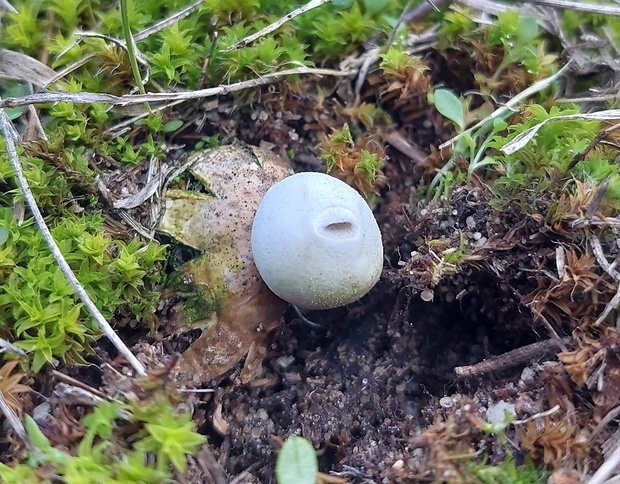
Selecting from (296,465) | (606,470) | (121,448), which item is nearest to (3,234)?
(121,448)

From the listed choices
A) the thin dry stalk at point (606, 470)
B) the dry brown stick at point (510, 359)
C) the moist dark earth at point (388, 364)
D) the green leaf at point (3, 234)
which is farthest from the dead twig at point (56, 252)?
the thin dry stalk at point (606, 470)

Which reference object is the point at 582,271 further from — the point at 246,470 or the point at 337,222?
the point at 246,470

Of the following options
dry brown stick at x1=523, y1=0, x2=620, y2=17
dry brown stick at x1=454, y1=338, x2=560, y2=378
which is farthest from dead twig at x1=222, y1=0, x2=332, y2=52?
dry brown stick at x1=454, y1=338, x2=560, y2=378

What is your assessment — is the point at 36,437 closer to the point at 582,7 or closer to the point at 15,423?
the point at 15,423

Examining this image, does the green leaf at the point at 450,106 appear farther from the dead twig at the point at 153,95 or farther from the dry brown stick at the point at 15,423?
the dry brown stick at the point at 15,423

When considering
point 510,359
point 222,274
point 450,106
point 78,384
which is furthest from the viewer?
point 450,106

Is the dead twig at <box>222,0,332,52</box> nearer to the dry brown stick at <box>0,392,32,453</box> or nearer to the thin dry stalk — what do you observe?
the dry brown stick at <box>0,392,32,453</box>
